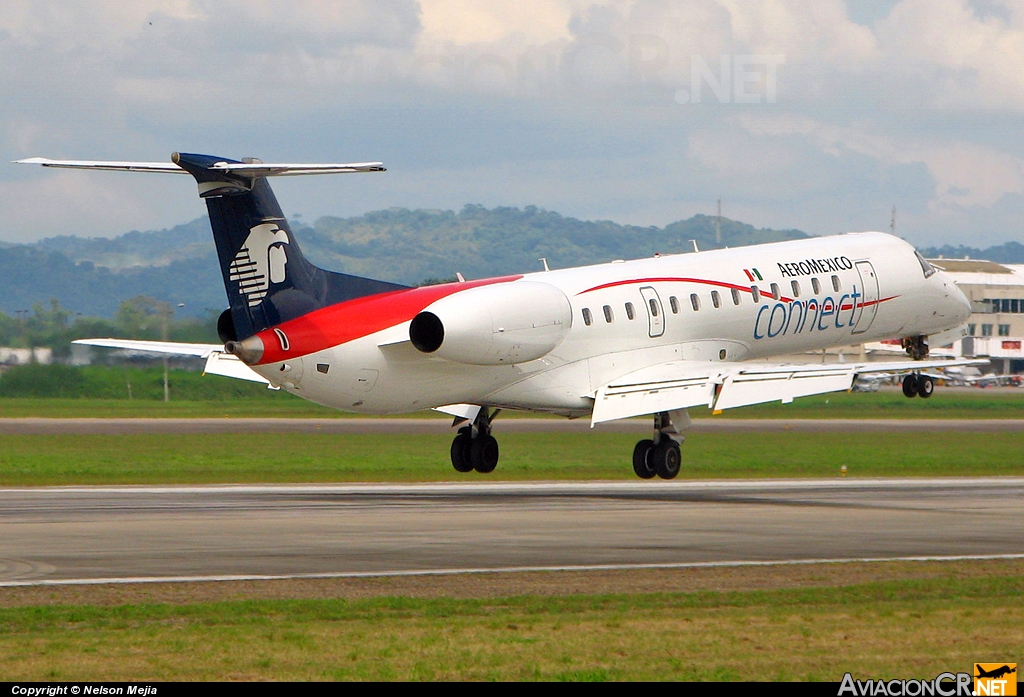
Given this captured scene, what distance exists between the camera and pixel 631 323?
33.2m

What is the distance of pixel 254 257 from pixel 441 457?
18476mm

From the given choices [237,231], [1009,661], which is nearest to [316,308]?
[237,231]

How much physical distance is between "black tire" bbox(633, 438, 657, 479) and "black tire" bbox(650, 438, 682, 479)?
0.32 feet

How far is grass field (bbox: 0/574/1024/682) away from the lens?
12289 mm

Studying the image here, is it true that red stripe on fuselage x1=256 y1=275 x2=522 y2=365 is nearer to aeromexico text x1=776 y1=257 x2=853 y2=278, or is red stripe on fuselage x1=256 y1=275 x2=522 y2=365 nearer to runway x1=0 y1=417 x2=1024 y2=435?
aeromexico text x1=776 y1=257 x2=853 y2=278

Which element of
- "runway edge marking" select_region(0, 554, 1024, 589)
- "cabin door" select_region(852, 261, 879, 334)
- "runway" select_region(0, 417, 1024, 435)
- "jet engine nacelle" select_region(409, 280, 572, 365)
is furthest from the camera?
"runway" select_region(0, 417, 1024, 435)

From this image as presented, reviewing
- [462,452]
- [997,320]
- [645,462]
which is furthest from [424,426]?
[997,320]

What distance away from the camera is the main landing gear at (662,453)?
33.4 meters

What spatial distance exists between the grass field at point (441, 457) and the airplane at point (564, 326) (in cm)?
442

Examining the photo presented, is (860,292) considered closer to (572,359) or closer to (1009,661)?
(572,359)

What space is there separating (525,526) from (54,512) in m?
8.71

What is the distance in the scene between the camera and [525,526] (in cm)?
2441

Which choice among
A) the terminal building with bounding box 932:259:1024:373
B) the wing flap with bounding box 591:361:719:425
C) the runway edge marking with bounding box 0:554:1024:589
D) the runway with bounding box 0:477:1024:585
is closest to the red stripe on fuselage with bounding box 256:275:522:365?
the runway with bounding box 0:477:1024:585

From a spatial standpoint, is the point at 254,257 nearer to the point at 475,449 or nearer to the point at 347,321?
the point at 347,321
